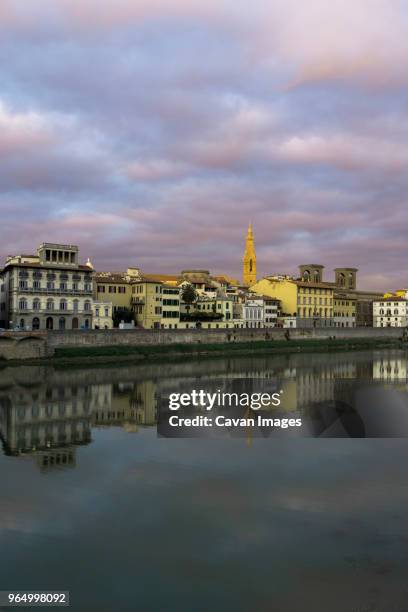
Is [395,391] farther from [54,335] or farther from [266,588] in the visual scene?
[54,335]

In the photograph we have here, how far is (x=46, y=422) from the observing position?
29.7 m

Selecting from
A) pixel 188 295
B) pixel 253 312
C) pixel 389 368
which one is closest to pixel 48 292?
pixel 188 295

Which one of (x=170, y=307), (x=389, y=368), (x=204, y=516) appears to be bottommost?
(x=204, y=516)

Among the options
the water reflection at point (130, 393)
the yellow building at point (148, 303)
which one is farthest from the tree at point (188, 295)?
the water reflection at point (130, 393)

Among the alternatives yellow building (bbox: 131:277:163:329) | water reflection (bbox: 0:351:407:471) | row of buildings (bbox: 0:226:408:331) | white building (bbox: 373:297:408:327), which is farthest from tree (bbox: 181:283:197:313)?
white building (bbox: 373:297:408:327)

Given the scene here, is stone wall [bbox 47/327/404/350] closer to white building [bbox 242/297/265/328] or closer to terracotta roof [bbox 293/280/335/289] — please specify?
white building [bbox 242/297/265/328]

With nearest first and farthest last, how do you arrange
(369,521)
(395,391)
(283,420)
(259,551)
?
1. (259,551)
2. (369,521)
3. (283,420)
4. (395,391)

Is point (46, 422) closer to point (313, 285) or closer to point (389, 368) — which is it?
point (389, 368)

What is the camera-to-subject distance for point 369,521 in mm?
15320

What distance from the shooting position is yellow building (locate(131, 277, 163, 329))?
264ft

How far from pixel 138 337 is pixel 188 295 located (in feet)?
66.4

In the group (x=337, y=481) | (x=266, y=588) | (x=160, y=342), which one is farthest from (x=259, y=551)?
(x=160, y=342)

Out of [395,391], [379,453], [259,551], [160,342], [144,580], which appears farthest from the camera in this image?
[160,342]

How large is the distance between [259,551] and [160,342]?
184 feet
